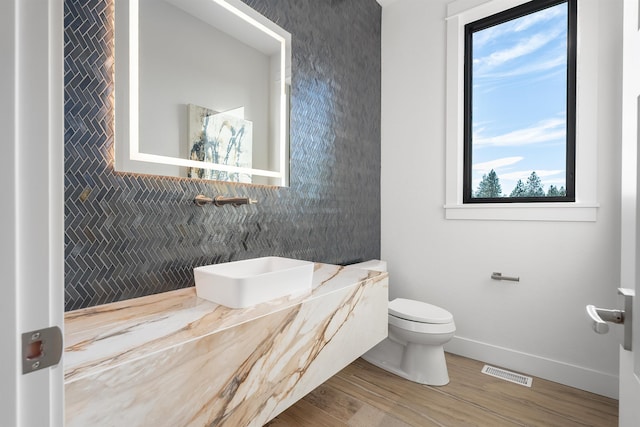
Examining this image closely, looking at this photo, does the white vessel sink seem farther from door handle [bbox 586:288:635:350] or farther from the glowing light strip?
door handle [bbox 586:288:635:350]

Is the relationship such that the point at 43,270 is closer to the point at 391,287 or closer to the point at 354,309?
the point at 354,309

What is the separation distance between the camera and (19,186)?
391 millimetres

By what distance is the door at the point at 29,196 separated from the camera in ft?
1.25

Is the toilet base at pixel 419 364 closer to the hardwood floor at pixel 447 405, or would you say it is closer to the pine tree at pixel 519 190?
the hardwood floor at pixel 447 405

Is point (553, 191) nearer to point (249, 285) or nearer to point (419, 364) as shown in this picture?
point (419, 364)

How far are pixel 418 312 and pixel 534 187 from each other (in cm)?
114

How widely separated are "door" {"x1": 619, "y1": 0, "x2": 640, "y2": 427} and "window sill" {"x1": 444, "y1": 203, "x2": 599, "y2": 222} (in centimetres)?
142

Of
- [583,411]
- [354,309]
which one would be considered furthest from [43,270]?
[583,411]

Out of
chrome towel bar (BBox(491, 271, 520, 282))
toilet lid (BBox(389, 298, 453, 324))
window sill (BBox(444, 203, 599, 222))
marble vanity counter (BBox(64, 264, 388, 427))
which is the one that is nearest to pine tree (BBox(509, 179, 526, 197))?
window sill (BBox(444, 203, 599, 222))

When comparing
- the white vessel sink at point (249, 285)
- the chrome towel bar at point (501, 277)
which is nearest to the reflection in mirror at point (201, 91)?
the white vessel sink at point (249, 285)

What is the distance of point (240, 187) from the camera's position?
161cm

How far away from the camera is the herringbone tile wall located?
3.59 ft

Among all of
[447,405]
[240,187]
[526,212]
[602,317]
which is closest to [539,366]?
[447,405]

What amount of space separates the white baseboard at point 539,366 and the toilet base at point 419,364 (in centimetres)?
35
